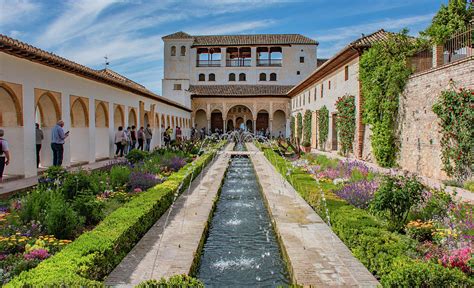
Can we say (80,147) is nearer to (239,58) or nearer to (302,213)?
(302,213)

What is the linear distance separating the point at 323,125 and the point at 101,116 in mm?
11738

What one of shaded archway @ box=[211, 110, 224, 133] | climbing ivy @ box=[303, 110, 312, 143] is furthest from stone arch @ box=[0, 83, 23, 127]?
shaded archway @ box=[211, 110, 224, 133]

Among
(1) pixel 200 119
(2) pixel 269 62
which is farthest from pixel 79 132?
(2) pixel 269 62

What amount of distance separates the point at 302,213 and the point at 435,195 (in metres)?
2.20

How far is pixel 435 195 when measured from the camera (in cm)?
615

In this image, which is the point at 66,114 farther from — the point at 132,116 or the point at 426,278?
the point at 426,278

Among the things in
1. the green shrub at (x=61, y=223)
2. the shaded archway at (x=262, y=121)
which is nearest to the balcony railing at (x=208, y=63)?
the shaded archway at (x=262, y=121)

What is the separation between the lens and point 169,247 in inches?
204

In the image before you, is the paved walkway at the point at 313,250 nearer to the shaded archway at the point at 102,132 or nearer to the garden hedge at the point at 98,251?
the garden hedge at the point at 98,251

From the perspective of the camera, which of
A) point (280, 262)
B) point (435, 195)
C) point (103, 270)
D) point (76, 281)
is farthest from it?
point (435, 195)

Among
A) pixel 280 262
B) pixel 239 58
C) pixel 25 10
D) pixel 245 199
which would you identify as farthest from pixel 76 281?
pixel 239 58

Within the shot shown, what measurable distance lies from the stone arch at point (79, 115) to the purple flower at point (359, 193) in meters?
9.77

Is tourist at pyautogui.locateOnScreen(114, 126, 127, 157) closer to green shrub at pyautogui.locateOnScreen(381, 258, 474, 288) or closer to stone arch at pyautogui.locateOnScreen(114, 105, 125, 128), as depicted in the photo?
stone arch at pyautogui.locateOnScreen(114, 105, 125, 128)

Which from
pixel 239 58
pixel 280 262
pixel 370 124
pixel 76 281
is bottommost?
pixel 280 262
